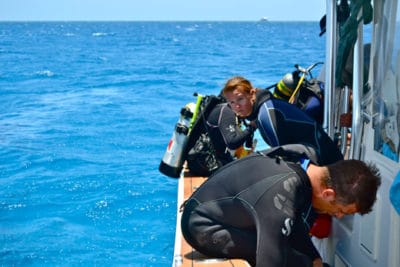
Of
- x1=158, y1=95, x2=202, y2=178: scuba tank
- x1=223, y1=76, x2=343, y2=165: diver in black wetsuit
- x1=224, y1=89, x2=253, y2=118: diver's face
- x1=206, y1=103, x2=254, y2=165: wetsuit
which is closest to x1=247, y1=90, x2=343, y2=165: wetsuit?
x1=223, y1=76, x2=343, y2=165: diver in black wetsuit

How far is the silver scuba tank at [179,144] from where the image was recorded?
5.92 metres

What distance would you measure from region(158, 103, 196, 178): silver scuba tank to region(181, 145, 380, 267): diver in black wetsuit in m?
2.93

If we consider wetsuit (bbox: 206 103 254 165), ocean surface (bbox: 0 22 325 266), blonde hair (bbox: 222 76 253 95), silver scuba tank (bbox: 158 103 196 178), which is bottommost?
ocean surface (bbox: 0 22 325 266)

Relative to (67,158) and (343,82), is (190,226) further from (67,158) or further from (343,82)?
(67,158)

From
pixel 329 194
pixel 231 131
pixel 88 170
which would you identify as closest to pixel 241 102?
pixel 231 131

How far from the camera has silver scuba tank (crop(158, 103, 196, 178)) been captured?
19.4 feet

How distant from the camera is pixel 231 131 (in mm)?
5160

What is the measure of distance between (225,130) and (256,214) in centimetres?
269

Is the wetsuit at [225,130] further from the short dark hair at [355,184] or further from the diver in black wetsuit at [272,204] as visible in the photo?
the short dark hair at [355,184]

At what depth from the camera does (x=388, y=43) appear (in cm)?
292

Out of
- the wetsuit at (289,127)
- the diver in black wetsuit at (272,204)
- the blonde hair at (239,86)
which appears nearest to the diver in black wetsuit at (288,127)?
the wetsuit at (289,127)

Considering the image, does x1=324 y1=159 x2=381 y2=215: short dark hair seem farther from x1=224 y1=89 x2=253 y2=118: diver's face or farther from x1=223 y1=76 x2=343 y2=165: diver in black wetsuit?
x1=224 y1=89 x2=253 y2=118: diver's face

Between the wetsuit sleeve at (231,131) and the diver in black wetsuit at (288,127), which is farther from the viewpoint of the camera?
the wetsuit sleeve at (231,131)

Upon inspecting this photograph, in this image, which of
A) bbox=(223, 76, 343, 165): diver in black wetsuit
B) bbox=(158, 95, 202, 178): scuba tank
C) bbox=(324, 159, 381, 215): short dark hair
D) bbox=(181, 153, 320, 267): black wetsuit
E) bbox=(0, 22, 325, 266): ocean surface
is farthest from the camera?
bbox=(0, 22, 325, 266): ocean surface
